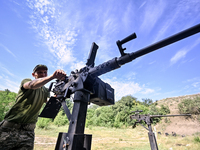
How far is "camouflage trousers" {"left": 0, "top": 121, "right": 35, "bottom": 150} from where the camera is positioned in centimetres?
249

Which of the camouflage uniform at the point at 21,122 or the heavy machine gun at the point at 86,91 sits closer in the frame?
the heavy machine gun at the point at 86,91

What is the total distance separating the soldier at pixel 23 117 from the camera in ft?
8.09

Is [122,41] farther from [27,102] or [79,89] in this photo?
[27,102]

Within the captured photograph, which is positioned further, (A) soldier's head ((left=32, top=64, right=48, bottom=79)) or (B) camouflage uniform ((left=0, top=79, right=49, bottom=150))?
(A) soldier's head ((left=32, top=64, right=48, bottom=79))

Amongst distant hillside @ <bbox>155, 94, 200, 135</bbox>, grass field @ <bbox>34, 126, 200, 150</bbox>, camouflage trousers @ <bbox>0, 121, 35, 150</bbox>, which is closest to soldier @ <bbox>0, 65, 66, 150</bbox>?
camouflage trousers @ <bbox>0, 121, 35, 150</bbox>

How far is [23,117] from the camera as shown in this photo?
9.23 ft

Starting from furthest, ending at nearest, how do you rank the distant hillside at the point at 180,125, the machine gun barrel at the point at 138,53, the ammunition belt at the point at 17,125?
the distant hillside at the point at 180,125
the ammunition belt at the point at 17,125
the machine gun barrel at the point at 138,53

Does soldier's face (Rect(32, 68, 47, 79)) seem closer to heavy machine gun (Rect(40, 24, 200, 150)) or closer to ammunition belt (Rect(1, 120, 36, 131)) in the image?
heavy machine gun (Rect(40, 24, 200, 150))

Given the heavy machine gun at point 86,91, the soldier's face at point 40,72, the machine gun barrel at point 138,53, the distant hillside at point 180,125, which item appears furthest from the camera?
the distant hillside at point 180,125

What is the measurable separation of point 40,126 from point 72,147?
25784 millimetres

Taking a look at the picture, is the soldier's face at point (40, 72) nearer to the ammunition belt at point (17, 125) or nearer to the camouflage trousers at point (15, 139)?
the ammunition belt at point (17, 125)

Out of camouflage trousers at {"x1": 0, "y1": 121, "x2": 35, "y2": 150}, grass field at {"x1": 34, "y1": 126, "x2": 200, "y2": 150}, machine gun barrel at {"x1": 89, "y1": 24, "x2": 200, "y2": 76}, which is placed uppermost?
machine gun barrel at {"x1": 89, "y1": 24, "x2": 200, "y2": 76}

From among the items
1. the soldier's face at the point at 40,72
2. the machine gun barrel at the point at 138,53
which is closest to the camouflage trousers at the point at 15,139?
the soldier's face at the point at 40,72

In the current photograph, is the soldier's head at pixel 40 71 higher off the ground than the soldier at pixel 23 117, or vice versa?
the soldier's head at pixel 40 71
